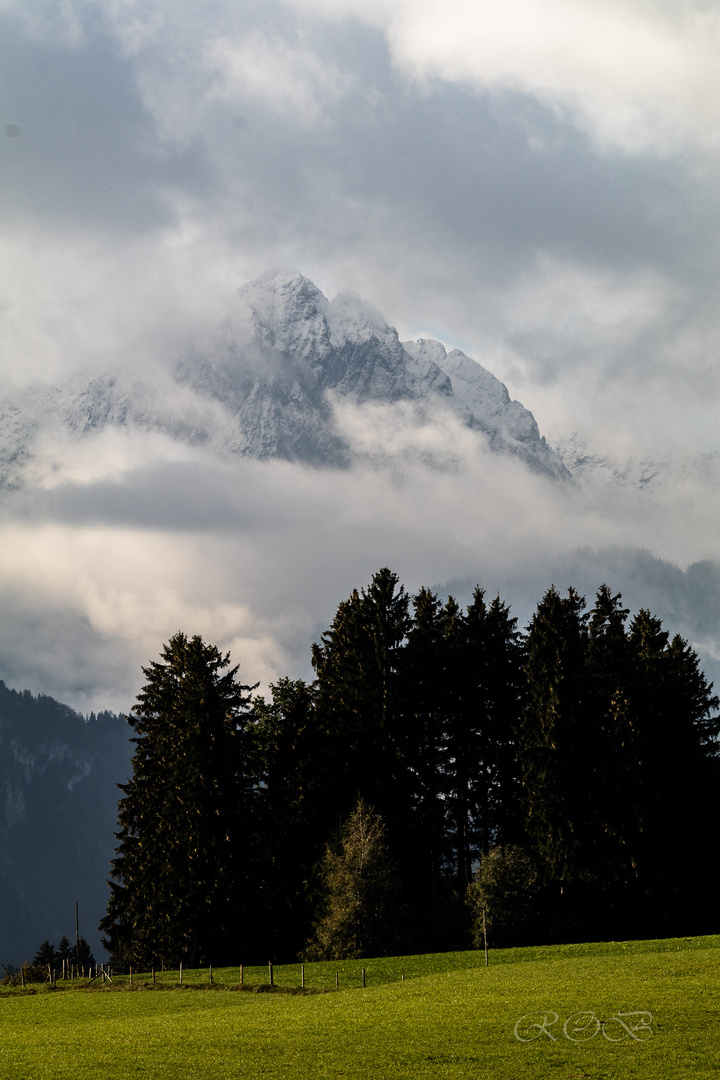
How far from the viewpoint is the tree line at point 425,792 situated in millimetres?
70938

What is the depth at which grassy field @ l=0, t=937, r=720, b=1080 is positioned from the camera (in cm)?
3172

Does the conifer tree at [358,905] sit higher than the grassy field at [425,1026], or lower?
higher

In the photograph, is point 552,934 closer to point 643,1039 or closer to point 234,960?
point 234,960

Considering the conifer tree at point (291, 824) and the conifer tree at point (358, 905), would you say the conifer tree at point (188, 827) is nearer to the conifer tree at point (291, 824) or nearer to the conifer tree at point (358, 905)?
the conifer tree at point (291, 824)

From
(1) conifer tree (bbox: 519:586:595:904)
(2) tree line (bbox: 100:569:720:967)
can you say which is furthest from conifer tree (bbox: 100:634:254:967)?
(1) conifer tree (bbox: 519:586:595:904)

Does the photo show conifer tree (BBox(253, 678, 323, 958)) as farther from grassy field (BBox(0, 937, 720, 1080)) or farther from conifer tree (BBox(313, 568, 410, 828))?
grassy field (BBox(0, 937, 720, 1080))

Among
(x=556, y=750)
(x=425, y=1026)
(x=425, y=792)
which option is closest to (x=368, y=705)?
(x=425, y=792)

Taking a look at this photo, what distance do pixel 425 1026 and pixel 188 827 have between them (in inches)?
1678

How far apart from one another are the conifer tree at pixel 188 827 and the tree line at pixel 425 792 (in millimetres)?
187

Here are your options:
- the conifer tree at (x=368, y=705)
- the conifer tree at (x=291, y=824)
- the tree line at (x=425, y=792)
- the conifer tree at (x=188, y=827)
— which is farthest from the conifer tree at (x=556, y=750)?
the conifer tree at (x=188, y=827)

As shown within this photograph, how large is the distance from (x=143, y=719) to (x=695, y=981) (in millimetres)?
56522

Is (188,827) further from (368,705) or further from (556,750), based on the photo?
(556,750)

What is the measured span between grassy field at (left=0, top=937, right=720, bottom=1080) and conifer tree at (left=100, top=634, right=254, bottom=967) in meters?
16.0

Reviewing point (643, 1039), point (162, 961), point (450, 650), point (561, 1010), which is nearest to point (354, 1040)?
point (561, 1010)
